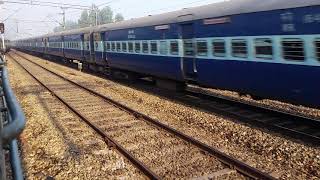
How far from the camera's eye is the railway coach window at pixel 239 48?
11695mm

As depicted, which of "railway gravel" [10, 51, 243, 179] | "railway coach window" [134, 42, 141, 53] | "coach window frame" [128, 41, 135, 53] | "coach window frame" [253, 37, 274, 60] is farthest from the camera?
"coach window frame" [128, 41, 135, 53]

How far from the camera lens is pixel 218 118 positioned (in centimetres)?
1198

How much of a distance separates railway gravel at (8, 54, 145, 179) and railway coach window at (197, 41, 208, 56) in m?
4.85

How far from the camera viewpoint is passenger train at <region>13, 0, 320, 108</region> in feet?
30.9

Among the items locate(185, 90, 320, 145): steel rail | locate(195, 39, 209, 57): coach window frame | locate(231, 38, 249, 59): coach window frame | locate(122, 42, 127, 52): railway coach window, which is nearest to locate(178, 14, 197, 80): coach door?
locate(195, 39, 209, 57): coach window frame

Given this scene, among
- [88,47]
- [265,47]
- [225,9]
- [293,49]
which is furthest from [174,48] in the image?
[88,47]

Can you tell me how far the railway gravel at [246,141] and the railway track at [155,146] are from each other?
46 cm

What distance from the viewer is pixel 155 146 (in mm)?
9391

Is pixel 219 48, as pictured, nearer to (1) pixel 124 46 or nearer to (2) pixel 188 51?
(2) pixel 188 51

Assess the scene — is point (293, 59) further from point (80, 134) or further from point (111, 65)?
point (111, 65)

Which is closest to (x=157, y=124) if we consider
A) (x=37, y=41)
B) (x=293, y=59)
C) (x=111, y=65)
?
(x=293, y=59)

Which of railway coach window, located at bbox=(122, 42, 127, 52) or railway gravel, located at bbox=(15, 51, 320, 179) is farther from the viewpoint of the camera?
railway coach window, located at bbox=(122, 42, 127, 52)

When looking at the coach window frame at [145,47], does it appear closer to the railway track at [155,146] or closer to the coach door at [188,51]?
the coach door at [188,51]

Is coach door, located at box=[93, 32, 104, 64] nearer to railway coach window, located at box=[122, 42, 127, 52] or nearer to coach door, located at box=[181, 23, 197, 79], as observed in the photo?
railway coach window, located at box=[122, 42, 127, 52]
